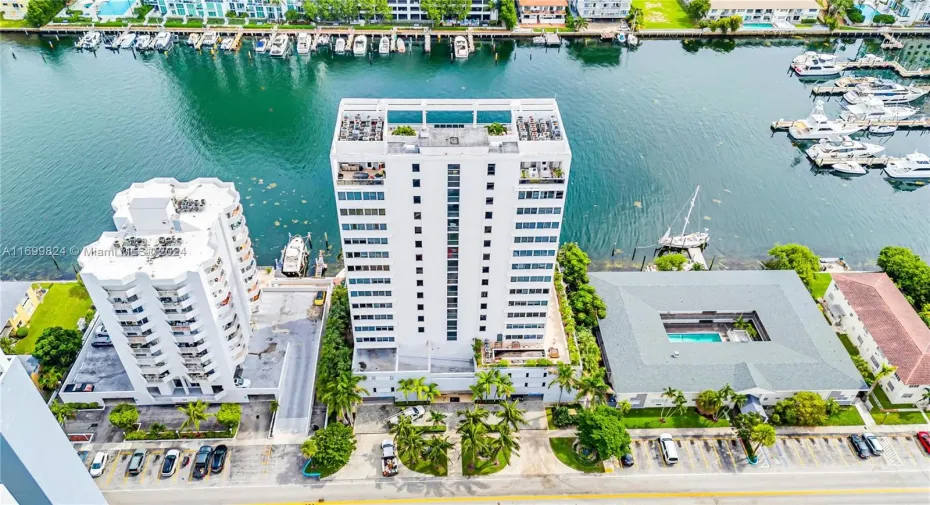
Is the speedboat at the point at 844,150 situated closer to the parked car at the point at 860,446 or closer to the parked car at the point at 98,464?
the parked car at the point at 860,446

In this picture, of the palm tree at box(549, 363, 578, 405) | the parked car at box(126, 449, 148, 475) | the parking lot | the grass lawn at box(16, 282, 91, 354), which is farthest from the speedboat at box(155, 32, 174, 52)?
the parking lot

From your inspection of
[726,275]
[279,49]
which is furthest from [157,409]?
[279,49]

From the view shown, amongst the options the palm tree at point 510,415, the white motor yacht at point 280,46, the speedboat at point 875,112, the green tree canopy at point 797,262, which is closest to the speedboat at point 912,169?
the speedboat at point 875,112

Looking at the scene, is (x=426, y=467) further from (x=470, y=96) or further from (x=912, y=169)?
(x=912, y=169)

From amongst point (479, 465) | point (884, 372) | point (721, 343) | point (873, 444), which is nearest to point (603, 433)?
point (479, 465)

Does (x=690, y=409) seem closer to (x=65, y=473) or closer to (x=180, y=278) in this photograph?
(x=180, y=278)

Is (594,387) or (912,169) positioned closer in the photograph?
(594,387)

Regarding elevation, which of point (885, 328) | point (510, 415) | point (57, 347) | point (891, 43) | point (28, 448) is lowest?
point (57, 347)
